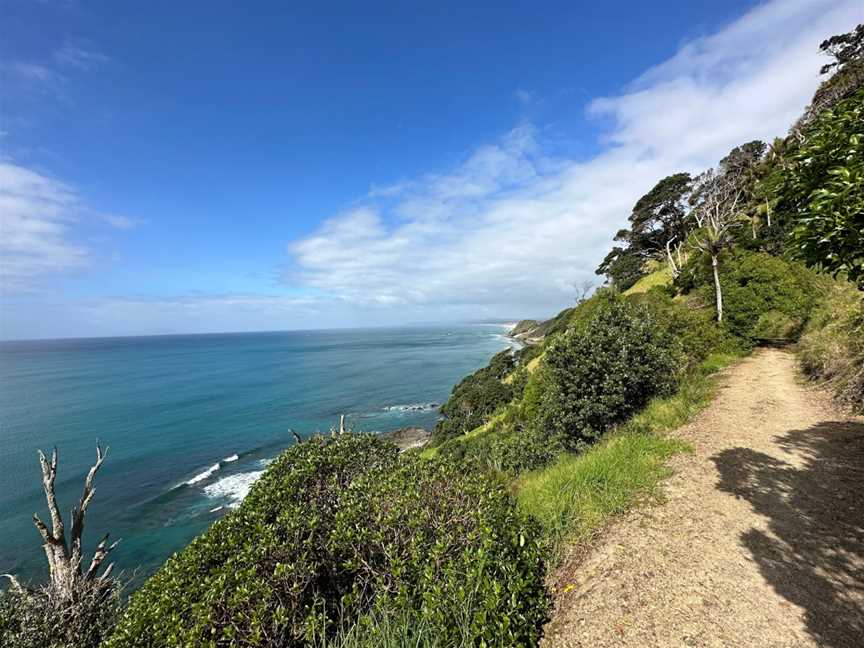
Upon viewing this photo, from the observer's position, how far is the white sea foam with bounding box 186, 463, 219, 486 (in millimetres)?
29703

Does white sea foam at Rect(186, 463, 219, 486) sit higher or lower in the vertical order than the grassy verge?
lower

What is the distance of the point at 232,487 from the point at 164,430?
66.5 ft

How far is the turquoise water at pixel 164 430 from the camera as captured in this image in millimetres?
23625

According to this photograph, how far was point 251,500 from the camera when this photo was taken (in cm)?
616

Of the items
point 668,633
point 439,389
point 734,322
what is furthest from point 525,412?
point 439,389

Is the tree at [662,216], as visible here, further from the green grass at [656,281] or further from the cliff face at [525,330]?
the cliff face at [525,330]

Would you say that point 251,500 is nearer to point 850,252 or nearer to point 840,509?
point 850,252

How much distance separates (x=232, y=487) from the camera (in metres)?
28.6

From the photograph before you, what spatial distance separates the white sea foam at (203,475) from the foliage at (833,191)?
37592mm

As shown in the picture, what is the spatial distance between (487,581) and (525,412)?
23389mm

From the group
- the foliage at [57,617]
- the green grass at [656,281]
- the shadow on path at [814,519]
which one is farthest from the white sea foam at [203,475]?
the green grass at [656,281]

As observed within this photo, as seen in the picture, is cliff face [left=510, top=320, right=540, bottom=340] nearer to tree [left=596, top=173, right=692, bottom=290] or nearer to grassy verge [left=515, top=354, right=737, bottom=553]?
tree [left=596, top=173, right=692, bottom=290]

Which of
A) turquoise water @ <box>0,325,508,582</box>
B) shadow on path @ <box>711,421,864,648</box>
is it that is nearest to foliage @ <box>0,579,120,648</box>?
shadow on path @ <box>711,421,864,648</box>

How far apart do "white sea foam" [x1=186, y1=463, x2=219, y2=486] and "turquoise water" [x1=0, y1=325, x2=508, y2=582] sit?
0.17 meters
